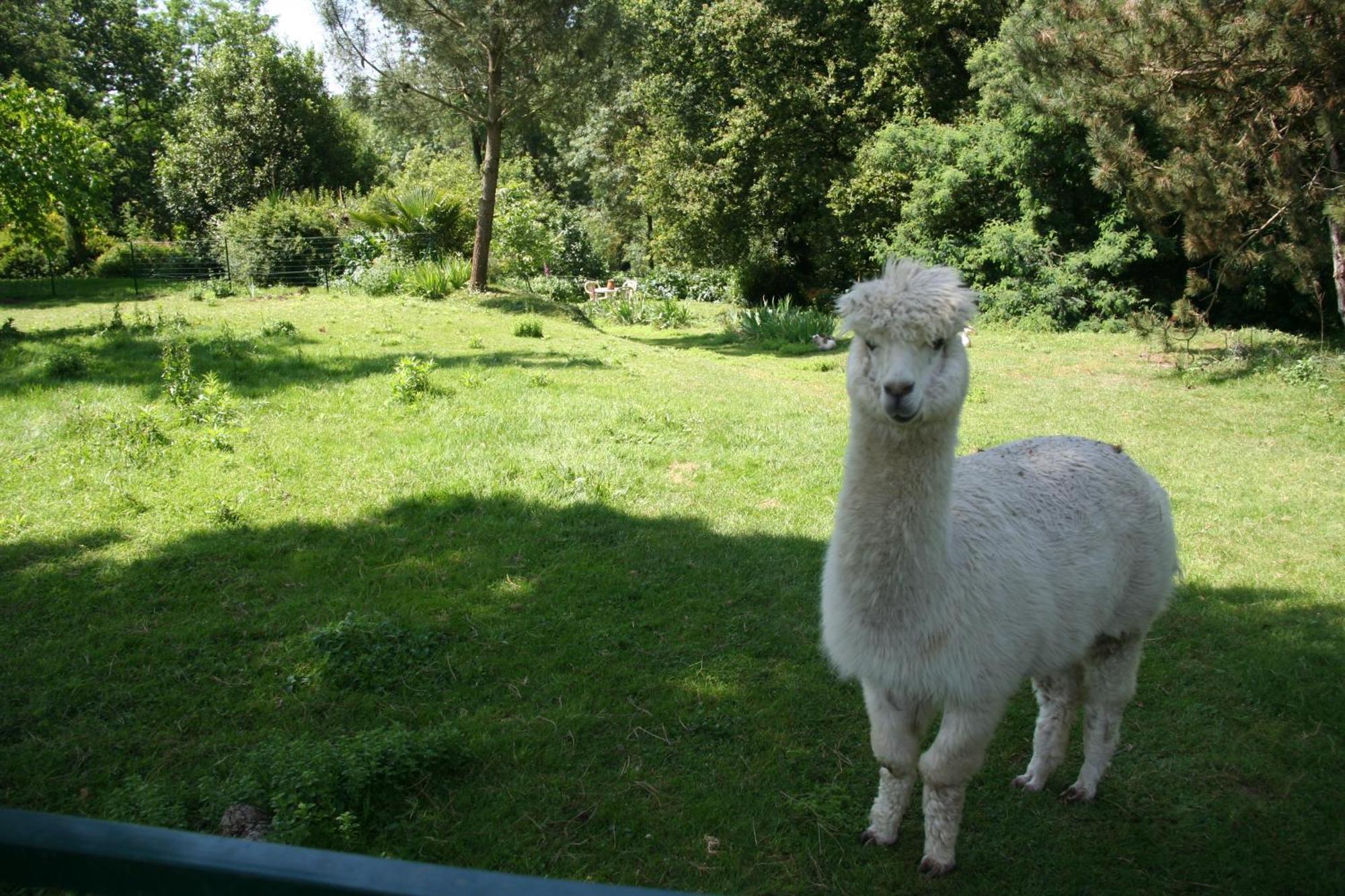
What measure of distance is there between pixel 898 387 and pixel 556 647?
9.76 feet

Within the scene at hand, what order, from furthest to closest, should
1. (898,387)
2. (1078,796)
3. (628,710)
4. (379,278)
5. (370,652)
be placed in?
(379,278) < (370,652) < (628,710) < (1078,796) < (898,387)

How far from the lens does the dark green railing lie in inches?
30.3

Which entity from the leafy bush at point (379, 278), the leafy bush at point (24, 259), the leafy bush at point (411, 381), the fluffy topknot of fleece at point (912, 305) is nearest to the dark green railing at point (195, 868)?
the fluffy topknot of fleece at point (912, 305)

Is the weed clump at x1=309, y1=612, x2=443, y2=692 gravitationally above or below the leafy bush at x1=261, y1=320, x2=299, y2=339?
below

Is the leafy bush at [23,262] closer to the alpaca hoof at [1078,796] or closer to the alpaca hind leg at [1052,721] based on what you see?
the alpaca hind leg at [1052,721]

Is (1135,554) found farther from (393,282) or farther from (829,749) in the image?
(393,282)

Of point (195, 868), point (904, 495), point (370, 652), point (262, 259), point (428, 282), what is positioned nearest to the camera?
point (195, 868)

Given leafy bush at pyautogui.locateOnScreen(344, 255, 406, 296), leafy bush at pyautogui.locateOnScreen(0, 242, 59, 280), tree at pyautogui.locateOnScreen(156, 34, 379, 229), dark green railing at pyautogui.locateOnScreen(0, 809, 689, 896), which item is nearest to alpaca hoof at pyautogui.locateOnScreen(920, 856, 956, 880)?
dark green railing at pyautogui.locateOnScreen(0, 809, 689, 896)

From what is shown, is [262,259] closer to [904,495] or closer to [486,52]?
[486,52]

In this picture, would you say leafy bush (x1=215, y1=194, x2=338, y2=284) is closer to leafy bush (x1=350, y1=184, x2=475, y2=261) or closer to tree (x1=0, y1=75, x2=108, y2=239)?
leafy bush (x1=350, y1=184, x2=475, y2=261)

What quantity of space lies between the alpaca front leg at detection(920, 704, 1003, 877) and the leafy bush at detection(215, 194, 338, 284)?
22.7 m

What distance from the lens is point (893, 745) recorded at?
11.3 feet

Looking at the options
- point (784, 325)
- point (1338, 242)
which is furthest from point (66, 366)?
point (1338, 242)

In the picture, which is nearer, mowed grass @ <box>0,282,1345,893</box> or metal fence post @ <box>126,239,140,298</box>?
mowed grass @ <box>0,282,1345,893</box>
